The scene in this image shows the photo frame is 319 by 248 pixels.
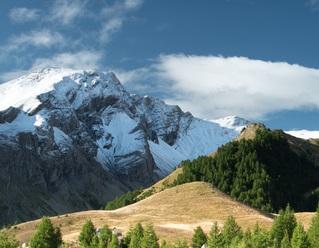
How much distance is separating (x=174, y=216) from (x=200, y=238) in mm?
28896

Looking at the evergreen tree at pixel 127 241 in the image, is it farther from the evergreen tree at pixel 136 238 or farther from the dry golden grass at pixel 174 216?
the dry golden grass at pixel 174 216

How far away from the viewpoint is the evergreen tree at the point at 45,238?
103 m

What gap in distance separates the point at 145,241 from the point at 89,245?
12.6 m

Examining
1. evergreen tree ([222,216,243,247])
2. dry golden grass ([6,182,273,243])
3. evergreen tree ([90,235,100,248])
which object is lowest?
evergreen tree ([90,235,100,248])

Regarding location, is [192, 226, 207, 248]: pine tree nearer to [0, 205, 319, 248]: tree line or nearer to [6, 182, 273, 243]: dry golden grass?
[0, 205, 319, 248]: tree line

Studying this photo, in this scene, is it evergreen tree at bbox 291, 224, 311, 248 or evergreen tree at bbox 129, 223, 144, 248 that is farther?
evergreen tree at bbox 129, 223, 144, 248

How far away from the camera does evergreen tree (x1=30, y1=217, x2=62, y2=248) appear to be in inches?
4058

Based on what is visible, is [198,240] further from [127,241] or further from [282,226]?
[282,226]

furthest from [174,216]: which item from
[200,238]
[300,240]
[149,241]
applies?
[300,240]

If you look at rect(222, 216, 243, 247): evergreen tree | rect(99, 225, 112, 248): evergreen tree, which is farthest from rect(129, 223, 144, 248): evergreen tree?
rect(222, 216, 243, 247): evergreen tree

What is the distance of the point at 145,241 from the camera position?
97.8 m

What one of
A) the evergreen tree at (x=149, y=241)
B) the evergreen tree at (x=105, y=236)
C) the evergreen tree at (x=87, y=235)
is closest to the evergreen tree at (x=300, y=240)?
the evergreen tree at (x=149, y=241)

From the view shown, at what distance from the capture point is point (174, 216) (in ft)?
442

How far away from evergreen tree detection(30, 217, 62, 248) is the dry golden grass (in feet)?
27.8
